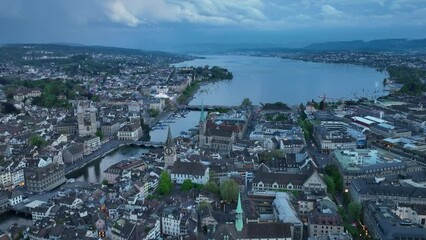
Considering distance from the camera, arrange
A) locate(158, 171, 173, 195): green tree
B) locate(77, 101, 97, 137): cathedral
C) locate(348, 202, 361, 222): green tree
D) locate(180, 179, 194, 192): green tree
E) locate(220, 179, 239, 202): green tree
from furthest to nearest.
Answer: locate(77, 101, 97, 137): cathedral → locate(180, 179, 194, 192): green tree → locate(158, 171, 173, 195): green tree → locate(220, 179, 239, 202): green tree → locate(348, 202, 361, 222): green tree

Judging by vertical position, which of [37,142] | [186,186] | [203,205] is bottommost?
→ [186,186]

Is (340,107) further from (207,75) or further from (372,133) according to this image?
(207,75)

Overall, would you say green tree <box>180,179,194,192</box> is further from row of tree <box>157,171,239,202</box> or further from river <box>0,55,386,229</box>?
river <box>0,55,386,229</box>

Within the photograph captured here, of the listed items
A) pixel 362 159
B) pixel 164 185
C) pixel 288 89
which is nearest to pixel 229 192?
pixel 164 185

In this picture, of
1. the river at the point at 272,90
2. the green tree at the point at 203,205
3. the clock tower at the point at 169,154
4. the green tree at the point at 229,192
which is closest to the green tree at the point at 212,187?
the green tree at the point at 229,192

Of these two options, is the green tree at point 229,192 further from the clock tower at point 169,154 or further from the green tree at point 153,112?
the green tree at point 153,112

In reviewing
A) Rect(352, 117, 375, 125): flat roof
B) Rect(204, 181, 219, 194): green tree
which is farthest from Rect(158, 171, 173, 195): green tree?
Rect(352, 117, 375, 125): flat roof

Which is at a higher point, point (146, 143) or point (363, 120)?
point (363, 120)

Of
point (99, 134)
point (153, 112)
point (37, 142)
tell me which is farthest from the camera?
point (153, 112)

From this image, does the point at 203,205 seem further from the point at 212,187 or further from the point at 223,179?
the point at 223,179

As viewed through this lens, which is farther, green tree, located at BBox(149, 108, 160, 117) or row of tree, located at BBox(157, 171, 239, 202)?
green tree, located at BBox(149, 108, 160, 117)
